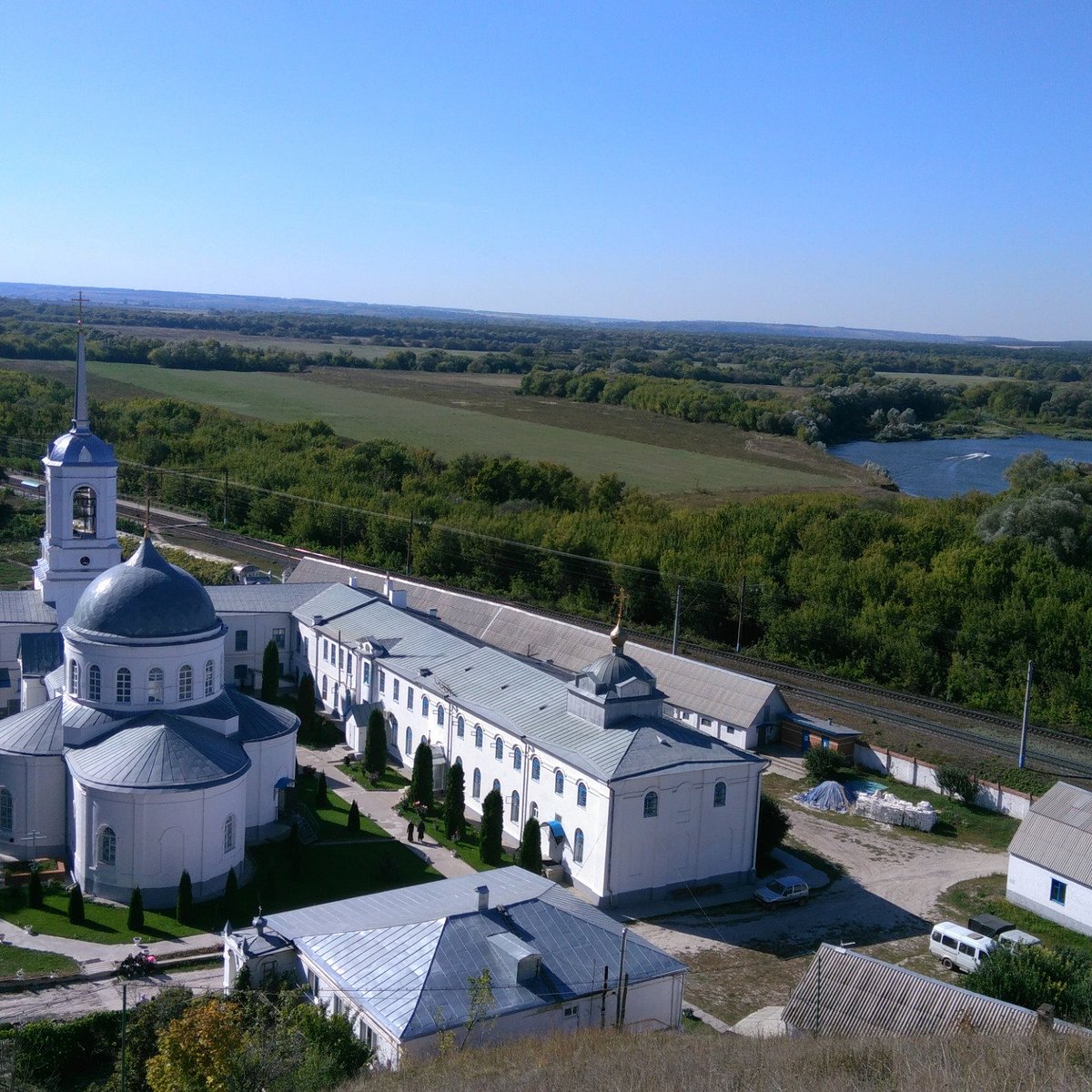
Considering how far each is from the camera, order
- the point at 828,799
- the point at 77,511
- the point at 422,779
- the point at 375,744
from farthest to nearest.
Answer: the point at 77,511
the point at 828,799
the point at 375,744
the point at 422,779

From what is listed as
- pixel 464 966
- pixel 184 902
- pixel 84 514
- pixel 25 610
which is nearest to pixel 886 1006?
pixel 464 966

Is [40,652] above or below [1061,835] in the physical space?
above

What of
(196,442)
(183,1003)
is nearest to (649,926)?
(183,1003)

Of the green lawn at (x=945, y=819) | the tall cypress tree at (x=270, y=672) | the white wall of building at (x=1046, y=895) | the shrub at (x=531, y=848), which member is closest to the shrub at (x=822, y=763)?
the green lawn at (x=945, y=819)

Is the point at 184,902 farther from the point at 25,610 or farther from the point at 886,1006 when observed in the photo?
the point at 25,610

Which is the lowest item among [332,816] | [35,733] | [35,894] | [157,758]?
[332,816]

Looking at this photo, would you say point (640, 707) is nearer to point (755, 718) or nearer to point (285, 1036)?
point (755, 718)

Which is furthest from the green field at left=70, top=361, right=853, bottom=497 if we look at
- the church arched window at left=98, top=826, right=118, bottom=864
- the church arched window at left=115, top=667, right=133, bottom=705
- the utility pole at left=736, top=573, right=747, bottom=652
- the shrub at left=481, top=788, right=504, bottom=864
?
the church arched window at left=98, top=826, right=118, bottom=864
